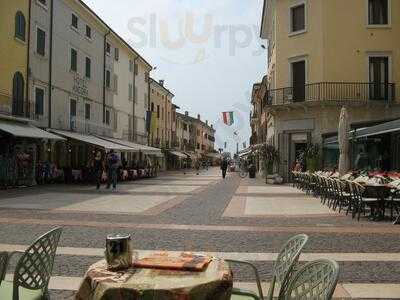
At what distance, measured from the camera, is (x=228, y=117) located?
196 feet

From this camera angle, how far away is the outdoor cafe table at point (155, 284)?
113 inches

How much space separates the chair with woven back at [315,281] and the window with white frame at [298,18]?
29.3 meters

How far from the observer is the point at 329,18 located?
99.6ft

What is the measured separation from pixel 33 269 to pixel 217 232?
6.96 meters

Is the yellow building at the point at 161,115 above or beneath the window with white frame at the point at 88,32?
beneath

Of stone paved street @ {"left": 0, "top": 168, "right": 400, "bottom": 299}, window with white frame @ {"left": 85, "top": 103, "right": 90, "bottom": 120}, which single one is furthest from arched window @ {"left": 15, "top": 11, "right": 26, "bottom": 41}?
stone paved street @ {"left": 0, "top": 168, "right": 400, "bottom": 299}

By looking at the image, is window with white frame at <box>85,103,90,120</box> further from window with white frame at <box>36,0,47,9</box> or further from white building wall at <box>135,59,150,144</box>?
white building wall at <box>135,59,150,144</box>

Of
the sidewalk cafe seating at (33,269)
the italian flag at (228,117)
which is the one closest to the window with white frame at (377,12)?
the sidewalk cafe seating at (33,269)

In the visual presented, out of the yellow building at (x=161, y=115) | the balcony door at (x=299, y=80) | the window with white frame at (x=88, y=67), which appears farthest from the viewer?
the yellow building at (x=161, y=115)

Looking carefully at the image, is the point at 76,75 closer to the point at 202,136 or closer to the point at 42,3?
the point at 42,3

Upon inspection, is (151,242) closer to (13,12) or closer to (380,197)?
(380,197)

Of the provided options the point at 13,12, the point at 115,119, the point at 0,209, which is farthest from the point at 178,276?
the point at 115,119

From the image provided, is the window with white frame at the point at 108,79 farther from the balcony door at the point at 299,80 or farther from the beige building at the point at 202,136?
the beige building at the point at 202,136

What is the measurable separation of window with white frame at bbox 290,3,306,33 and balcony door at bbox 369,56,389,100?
14.5ft
